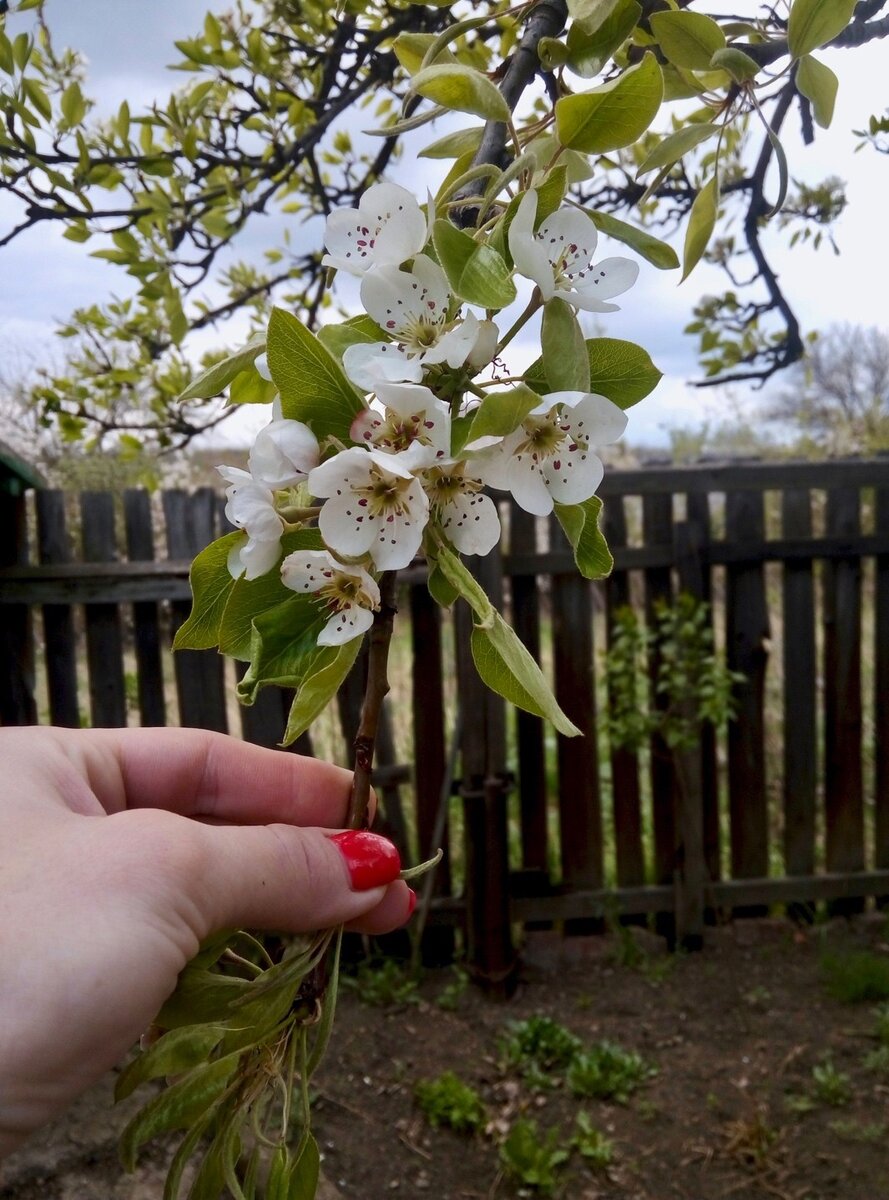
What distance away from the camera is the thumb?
0.80 meters

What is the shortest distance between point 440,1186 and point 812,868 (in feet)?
6.03

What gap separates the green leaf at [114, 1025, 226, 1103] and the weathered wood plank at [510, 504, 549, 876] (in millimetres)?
2433

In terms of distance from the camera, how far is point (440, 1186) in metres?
2.40

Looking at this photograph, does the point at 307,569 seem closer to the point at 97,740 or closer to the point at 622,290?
the point at 622,290

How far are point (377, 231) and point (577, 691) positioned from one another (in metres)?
2.77

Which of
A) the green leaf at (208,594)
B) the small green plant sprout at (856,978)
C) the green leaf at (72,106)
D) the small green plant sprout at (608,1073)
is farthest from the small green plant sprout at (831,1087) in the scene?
the green leaf at (72,106)

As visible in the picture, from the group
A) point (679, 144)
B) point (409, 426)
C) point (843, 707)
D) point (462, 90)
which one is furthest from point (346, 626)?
point (843, 707)

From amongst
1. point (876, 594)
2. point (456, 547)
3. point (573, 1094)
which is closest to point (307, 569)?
point (456, 547)

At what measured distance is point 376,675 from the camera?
611mm

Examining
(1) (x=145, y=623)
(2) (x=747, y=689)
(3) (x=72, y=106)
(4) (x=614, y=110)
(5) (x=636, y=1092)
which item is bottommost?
(5) (x=636, y=1092)

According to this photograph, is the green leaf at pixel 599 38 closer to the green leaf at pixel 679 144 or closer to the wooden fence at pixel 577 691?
the green leaf at pixel 679 144

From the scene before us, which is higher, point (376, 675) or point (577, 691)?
point (376, 675)

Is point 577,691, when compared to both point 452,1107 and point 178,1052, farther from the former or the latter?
point 178,1052

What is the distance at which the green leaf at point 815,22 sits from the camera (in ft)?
2.26
